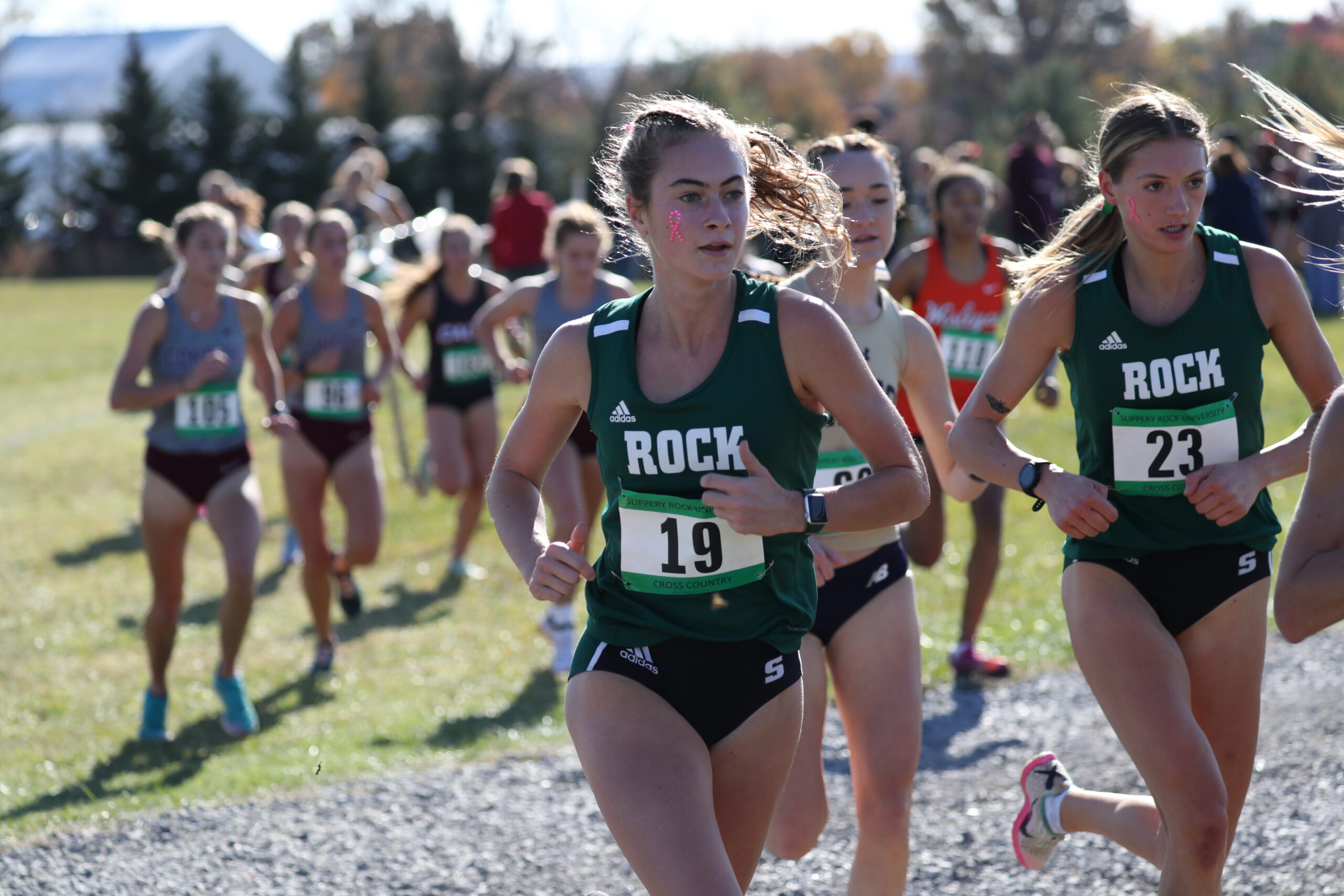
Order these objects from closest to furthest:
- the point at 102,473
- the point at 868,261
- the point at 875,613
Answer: the point at 875,613
the point at 868,261
the point at 102,473

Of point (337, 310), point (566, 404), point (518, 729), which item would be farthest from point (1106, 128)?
point (337, 310)

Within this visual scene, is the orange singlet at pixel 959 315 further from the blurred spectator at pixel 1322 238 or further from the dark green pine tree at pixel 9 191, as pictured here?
the dark green pine tree at pixel 9 191

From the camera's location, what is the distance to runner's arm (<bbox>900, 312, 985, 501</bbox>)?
3938 mm

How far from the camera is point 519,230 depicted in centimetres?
1291

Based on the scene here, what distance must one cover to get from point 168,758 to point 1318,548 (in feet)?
16.7

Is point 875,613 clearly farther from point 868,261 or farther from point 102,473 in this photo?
point 102,473

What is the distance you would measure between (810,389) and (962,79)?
174ft

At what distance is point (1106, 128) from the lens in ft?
11.2

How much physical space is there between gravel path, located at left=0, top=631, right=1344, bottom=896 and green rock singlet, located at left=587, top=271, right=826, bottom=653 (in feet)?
6.12

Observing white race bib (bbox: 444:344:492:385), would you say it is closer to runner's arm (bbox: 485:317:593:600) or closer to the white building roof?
runner's arm (bbox: 485:317:593:600)

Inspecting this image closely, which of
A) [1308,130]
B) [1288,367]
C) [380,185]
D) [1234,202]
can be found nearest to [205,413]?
[1288,367]

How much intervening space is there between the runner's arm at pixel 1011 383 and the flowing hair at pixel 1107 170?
2.9 inches

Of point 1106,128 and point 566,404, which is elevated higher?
point 1106,128

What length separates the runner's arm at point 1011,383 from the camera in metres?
3.38
